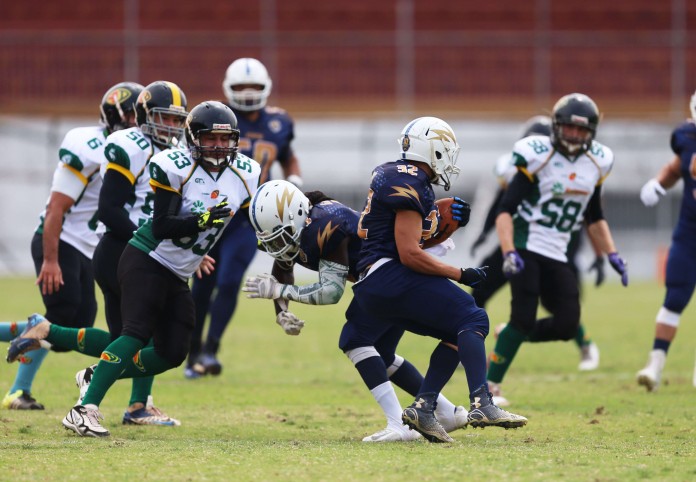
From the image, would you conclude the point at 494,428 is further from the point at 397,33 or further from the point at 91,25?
the point at 91,25

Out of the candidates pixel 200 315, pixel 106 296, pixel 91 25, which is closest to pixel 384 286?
pixel 106 296

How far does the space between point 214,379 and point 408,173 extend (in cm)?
384

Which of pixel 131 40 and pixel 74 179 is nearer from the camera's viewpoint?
pixel 74 179

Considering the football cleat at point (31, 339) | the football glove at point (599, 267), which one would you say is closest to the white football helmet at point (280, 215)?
the football cleat at point (31, 339)

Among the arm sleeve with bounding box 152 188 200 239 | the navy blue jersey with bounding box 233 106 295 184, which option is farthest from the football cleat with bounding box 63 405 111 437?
the navy blue jersey with bounding box 233 106 295 184

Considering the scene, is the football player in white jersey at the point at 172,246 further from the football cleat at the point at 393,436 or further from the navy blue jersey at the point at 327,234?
the football cleat at the point at 393,436

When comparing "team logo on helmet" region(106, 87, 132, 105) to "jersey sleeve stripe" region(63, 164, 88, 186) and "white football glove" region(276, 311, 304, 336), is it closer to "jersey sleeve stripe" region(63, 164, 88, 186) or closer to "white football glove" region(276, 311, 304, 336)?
"jersey sleeve stripe" region(63, 164, 88, 186)

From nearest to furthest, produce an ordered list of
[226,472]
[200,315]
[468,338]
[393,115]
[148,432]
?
[226,472]
[468,338]
[148,432]
[200,315]
[393,115]

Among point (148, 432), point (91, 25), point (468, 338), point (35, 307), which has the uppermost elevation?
point (91, 25)

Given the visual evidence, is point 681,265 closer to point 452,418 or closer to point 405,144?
point 452,418

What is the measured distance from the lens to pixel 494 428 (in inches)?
271

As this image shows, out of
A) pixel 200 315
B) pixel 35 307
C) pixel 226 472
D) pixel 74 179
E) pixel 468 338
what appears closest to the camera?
pixel 226 472

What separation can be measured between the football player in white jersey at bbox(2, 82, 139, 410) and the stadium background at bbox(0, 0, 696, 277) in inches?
→ 590

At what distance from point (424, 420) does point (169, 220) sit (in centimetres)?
160
